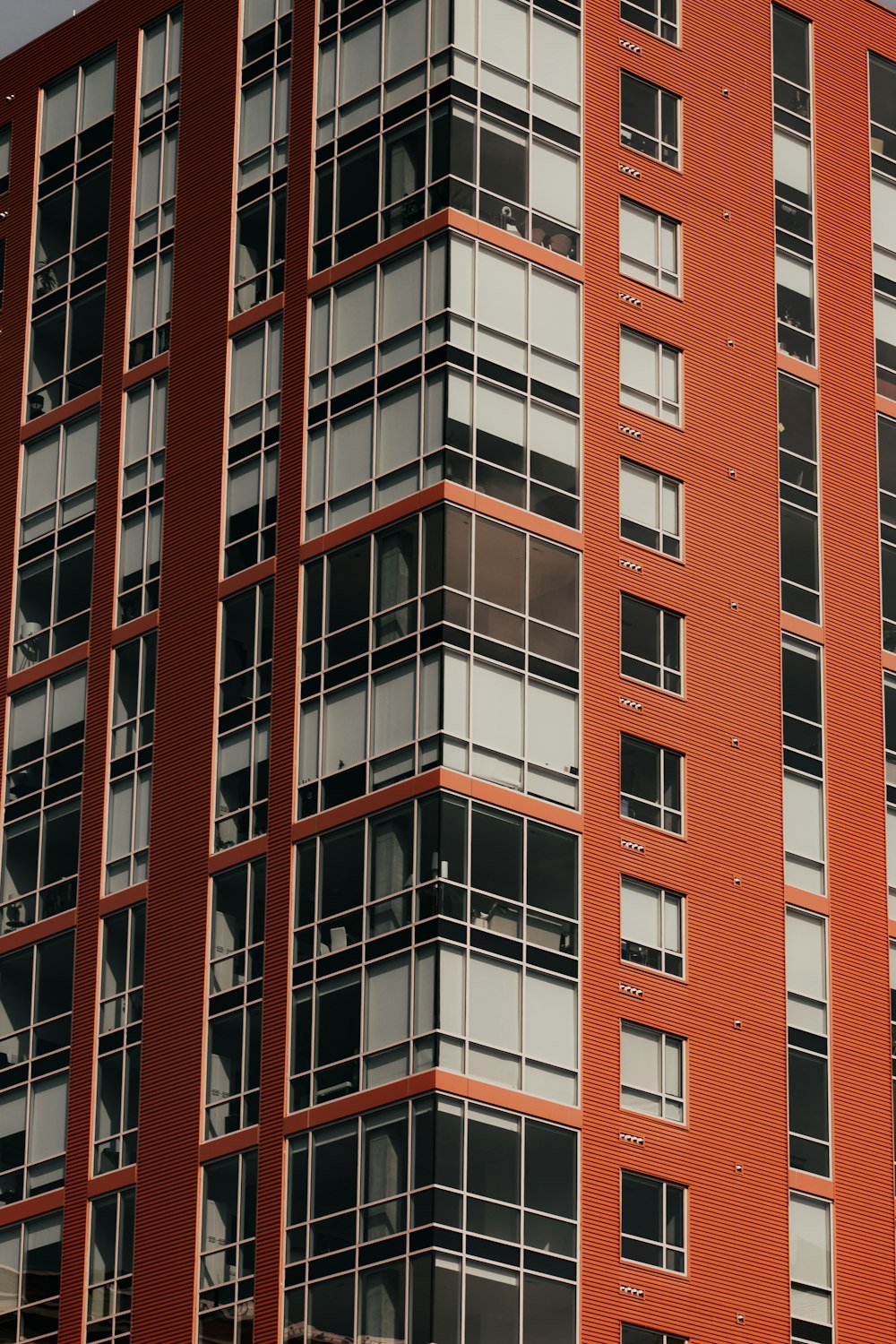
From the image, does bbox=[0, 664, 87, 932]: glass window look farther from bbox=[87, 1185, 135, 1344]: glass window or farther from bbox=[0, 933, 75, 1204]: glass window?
bbox=[87, 1185, 135, 1344]: glass window

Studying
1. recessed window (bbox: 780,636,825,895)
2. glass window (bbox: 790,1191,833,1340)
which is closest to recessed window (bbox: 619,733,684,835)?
recessed window (bbox: 780,636,825,895)

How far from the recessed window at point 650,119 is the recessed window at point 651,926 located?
1743 centimetres

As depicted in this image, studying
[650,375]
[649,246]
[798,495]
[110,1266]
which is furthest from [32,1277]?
[649,246]

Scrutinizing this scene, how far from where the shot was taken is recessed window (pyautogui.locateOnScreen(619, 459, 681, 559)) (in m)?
71.0

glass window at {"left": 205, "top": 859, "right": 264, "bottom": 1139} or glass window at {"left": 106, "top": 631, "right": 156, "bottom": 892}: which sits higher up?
glass window at {"left": 106, "top": 631, "right": 156, "bottom": 892}

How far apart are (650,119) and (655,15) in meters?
2.71

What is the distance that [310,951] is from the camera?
218 feet

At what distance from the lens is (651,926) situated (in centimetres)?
6812

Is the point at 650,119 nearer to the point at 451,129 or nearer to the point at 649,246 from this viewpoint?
the point at 649,246

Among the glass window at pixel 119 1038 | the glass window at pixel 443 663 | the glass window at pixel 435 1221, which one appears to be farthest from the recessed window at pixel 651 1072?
the glass window at pixel 119 1038

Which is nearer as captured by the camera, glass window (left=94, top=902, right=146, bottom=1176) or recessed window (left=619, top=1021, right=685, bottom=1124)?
recessed window (left=619, top=1021, right=685, bottom=1124)

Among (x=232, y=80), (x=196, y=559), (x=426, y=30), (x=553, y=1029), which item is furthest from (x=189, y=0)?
(x=553, y=1029)

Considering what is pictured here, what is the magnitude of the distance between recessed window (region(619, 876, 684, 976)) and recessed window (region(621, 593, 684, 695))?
464 cm

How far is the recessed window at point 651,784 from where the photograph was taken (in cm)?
6875
